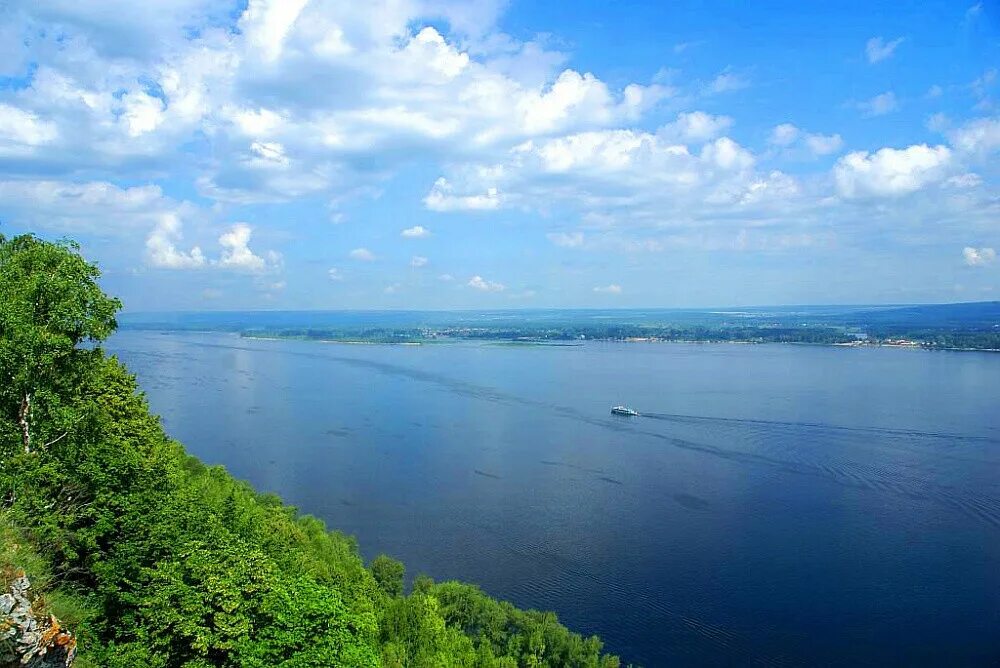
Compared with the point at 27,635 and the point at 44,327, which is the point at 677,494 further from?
the point at 27,635

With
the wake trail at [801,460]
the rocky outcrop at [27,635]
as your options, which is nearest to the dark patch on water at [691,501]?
the wake trail at [801,460]

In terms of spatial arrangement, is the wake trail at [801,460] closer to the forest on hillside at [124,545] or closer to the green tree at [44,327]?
the forest on hillside at [124,545]

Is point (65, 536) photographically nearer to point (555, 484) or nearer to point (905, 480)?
point (555, 484)

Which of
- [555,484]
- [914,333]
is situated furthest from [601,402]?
[914,333]

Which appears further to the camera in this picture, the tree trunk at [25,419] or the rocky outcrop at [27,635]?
the tree trunk at [25,419]

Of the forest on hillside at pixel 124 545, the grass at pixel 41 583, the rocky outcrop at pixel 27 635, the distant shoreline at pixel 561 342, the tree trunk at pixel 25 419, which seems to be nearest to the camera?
the rocky outcrop at pixel 27 635

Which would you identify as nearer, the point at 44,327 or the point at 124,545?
the point at 124,545

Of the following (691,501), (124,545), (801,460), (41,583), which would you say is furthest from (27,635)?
(801,460)
